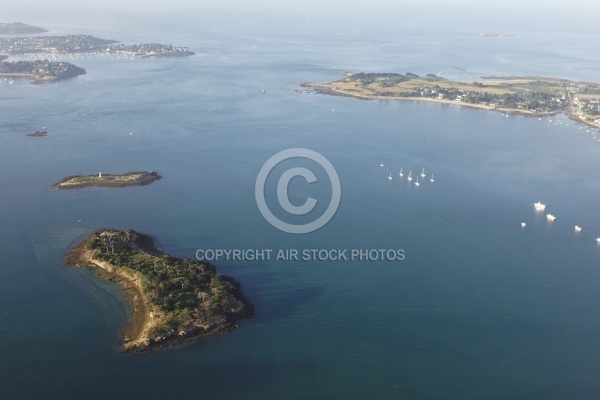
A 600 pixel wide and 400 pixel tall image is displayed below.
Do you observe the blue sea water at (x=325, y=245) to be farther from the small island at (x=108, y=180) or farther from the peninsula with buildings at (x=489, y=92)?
the peninsula with buildings at (x=489, y=92)

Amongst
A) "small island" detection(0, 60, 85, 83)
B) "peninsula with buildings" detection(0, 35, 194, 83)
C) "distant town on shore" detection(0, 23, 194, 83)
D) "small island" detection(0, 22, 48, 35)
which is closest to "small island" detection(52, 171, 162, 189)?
"small island" detection(0, 60, 85, 83)

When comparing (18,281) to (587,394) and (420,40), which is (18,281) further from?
(420,40)

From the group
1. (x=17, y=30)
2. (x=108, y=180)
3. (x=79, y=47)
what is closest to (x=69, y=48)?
(x=79, y=47)

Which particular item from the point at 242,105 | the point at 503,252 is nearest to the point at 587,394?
the point at 503,252

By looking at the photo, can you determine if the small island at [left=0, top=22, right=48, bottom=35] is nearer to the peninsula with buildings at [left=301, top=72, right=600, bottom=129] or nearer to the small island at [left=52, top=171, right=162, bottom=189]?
the peninsula with buildings at [left=301, top=72, right=600, bottom=129]

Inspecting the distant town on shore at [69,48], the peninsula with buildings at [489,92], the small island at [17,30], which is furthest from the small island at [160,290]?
the small island at [17,30]

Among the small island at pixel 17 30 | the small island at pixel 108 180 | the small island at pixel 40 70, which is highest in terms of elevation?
the small island at pixel 17 30
